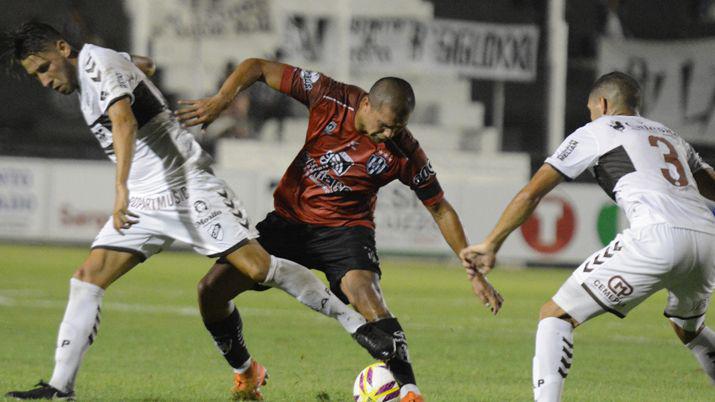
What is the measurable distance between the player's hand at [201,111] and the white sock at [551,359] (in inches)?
80.2

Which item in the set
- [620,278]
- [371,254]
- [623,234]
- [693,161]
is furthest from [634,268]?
[371,254]

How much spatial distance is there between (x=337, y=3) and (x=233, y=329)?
58.7 feet

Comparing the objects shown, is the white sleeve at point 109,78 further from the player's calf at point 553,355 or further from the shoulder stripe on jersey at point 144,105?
the player's calf at point 553,355

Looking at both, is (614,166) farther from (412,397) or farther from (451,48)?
(451,48)

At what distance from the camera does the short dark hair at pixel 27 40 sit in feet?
23.1

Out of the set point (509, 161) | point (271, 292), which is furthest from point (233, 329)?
point (509, 161)

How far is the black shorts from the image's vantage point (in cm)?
741

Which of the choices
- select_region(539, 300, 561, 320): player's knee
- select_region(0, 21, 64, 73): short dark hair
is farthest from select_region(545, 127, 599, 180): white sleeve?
select_region(0, 21, 64, 73): short dark hair

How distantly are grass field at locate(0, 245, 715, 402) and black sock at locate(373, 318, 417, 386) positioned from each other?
2.42 ft

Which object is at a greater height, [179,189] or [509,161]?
Answer: [179,189]

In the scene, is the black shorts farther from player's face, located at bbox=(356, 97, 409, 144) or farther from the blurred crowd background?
the blurred crowd background

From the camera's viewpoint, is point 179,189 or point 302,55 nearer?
point 179,189

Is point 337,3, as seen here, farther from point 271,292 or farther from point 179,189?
point 179,189

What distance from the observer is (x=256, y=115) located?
84.1ft
